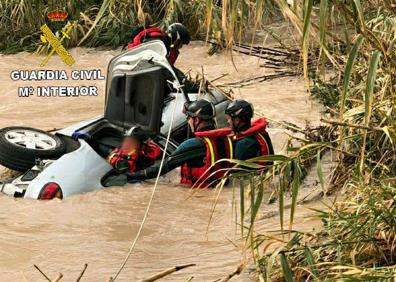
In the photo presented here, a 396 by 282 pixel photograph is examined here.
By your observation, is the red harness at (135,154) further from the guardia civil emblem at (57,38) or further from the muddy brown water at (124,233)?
the guardia civil emblem at (57,38)

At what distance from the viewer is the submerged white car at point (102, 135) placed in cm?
659

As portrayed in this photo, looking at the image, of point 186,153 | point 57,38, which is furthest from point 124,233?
point 57,38

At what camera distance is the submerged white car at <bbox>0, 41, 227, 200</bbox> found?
6.59 m

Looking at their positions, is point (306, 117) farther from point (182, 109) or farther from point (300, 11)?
point (300, 11)

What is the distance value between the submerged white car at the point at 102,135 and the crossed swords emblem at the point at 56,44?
17.7 ft

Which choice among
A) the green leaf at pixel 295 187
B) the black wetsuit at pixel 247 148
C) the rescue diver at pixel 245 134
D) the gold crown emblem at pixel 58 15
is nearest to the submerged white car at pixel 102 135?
the rescue diver at pixel 245 134

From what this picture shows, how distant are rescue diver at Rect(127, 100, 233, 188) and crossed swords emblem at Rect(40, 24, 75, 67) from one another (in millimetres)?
5990

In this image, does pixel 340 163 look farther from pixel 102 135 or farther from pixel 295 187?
pixel 295 187

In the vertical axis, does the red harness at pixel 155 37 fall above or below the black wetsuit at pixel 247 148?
above

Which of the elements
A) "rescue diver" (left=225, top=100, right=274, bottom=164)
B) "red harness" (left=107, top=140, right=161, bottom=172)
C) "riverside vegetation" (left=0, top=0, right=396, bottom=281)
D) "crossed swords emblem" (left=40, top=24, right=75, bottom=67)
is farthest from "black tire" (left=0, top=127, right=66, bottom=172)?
Result: "crossed swords emblem" (left=40, top=24, right=75, bottom=67)

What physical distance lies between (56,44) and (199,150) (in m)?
6.63

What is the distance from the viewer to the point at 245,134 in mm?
6434

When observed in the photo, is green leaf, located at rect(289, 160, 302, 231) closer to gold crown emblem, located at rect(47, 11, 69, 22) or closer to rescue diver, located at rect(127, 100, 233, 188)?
rescue diver, located at rect(127, 100, 233, 188)

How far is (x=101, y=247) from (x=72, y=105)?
15.9 feet
